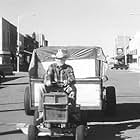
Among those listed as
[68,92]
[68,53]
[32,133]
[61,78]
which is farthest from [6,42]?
[32,133]

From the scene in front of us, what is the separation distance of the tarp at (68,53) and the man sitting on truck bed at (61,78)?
463cm

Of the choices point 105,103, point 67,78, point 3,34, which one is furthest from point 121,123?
point 3,34

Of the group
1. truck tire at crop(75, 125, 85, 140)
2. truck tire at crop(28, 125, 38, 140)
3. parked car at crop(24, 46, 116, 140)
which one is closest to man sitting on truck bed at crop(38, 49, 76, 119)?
parked car at crop(24, 46, 116, 140)

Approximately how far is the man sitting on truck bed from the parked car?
0.63 ft

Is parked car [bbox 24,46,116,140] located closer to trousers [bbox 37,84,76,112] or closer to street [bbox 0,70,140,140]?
trousers [bbox 37,84,76,112]

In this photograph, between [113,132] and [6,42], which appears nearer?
[113,132]

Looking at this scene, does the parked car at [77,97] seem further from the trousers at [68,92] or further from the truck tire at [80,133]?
the trousers at [68,92]

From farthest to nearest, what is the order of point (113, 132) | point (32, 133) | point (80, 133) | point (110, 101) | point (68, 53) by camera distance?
point (68, 53)
point (110, 101)
point (113, 132)
point (32, 133)
point (80, 133)

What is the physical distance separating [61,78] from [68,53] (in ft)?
17.7

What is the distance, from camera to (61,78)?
8219 millimetres

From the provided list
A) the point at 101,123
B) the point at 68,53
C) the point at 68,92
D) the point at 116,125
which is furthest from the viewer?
the point at 68,53

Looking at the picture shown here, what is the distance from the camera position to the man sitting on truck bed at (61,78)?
314 inches

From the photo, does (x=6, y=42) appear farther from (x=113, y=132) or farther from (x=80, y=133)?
(x=80, y=133)

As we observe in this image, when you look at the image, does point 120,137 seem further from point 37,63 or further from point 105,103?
point 37,63
